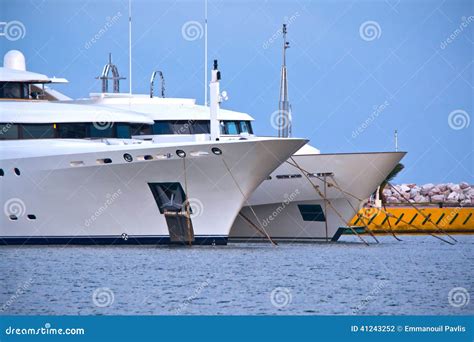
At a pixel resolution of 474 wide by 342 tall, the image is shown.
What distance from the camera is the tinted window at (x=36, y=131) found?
51781mm

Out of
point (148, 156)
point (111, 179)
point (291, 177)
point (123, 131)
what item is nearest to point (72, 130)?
point (123, 131)

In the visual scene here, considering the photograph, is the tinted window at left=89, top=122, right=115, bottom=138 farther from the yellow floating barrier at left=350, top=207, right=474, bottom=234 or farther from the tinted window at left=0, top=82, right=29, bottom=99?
the yellow floating barrier at left=350, top=207, right=474, bottom=234

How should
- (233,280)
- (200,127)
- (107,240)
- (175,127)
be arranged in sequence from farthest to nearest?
(200,127) → (175,127) → (107,240) → (233,280)

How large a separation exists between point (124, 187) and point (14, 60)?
35.8 ft

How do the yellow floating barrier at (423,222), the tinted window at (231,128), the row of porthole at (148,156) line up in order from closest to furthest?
the row of porthole at (148,156) → the tinted window at (231,128) → the yellow floating barrier at (423,222)

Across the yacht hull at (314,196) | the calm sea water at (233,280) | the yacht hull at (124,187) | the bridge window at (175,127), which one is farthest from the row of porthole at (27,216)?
the yacht hull at (314,196)

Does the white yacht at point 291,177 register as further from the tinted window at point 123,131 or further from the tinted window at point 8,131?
the tinted window at point 8,131

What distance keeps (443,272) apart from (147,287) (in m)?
10.6

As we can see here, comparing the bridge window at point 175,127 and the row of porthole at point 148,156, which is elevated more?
the bridge window at point 175,127

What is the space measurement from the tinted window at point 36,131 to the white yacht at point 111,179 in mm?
35

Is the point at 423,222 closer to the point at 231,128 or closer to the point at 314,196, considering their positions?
the point at 314,196

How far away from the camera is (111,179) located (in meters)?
50.1

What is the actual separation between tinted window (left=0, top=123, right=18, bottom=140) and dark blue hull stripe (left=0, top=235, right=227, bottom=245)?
3.54 m
